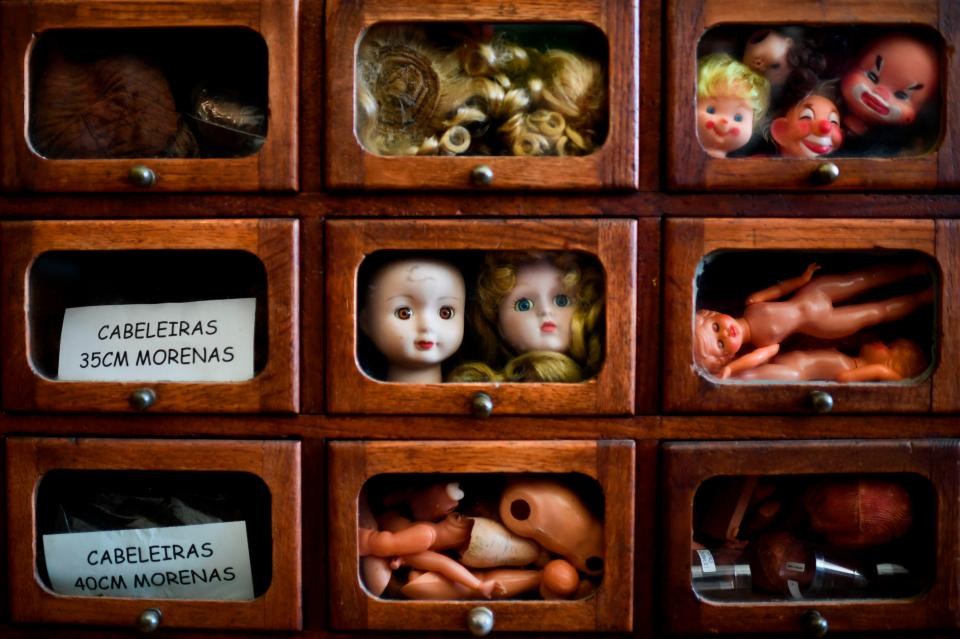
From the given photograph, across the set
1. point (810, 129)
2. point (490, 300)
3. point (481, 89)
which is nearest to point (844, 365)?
point (810, 129)

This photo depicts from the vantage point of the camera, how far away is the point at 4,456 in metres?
0.78

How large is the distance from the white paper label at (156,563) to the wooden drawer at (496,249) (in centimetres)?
21

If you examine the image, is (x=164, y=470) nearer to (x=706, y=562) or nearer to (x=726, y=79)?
(x=706, y=562)

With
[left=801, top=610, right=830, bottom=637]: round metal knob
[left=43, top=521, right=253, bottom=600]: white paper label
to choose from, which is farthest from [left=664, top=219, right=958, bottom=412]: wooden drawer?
[left=43, top=521, right=253, bottom=600]: white paper label

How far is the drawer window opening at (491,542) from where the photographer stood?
30.3 inches

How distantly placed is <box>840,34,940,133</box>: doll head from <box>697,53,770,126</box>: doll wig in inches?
3.9

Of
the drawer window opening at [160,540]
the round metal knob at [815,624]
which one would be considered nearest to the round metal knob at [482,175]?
the drawer window opening at [160,540]

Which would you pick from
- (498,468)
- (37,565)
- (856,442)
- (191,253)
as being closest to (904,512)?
(856,442)

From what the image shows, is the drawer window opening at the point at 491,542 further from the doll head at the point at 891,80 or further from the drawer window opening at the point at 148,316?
the doll head at the point at 891,80

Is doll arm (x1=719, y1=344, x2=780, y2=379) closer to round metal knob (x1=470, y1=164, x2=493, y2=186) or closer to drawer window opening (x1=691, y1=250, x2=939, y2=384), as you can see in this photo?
drawer window opening (x1=691, y1=250, x2=939, y2=384)

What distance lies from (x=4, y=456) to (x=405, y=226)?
0.49m

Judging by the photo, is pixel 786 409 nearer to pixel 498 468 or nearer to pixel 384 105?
pixel 498 468

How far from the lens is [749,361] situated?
2.50ft

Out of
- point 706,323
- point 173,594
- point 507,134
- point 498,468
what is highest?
point 507,134
